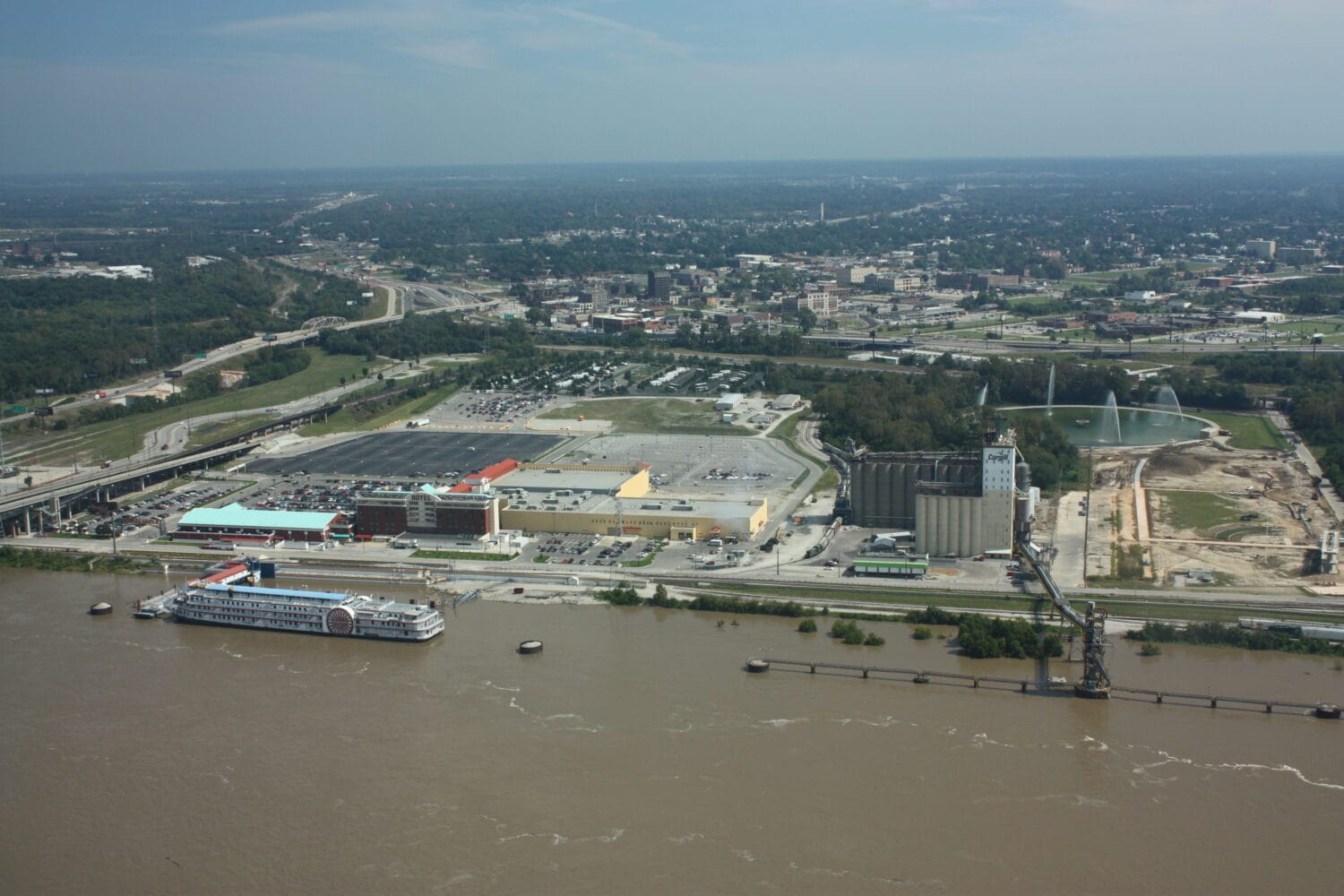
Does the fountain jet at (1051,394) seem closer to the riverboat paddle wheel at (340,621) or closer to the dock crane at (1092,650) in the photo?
the dock crane at (1092,650)

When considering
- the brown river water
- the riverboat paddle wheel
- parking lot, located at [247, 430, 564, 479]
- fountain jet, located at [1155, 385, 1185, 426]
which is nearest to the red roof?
A: parking lot, located at [247, 430, 564, 479]

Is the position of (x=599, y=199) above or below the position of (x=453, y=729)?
above

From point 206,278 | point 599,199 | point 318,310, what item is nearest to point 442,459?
point 318,310

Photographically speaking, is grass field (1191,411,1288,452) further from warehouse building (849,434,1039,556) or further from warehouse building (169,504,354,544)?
warehouse building (169,504,354,544)

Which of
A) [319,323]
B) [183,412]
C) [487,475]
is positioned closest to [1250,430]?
[487,475]

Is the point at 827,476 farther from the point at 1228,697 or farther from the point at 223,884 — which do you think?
the point at 223,884

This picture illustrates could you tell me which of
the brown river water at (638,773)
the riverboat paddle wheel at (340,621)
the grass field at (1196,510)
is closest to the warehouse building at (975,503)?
the grass field at (1196,510)

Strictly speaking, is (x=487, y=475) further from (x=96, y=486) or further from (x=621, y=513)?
(x=96, y=486)
